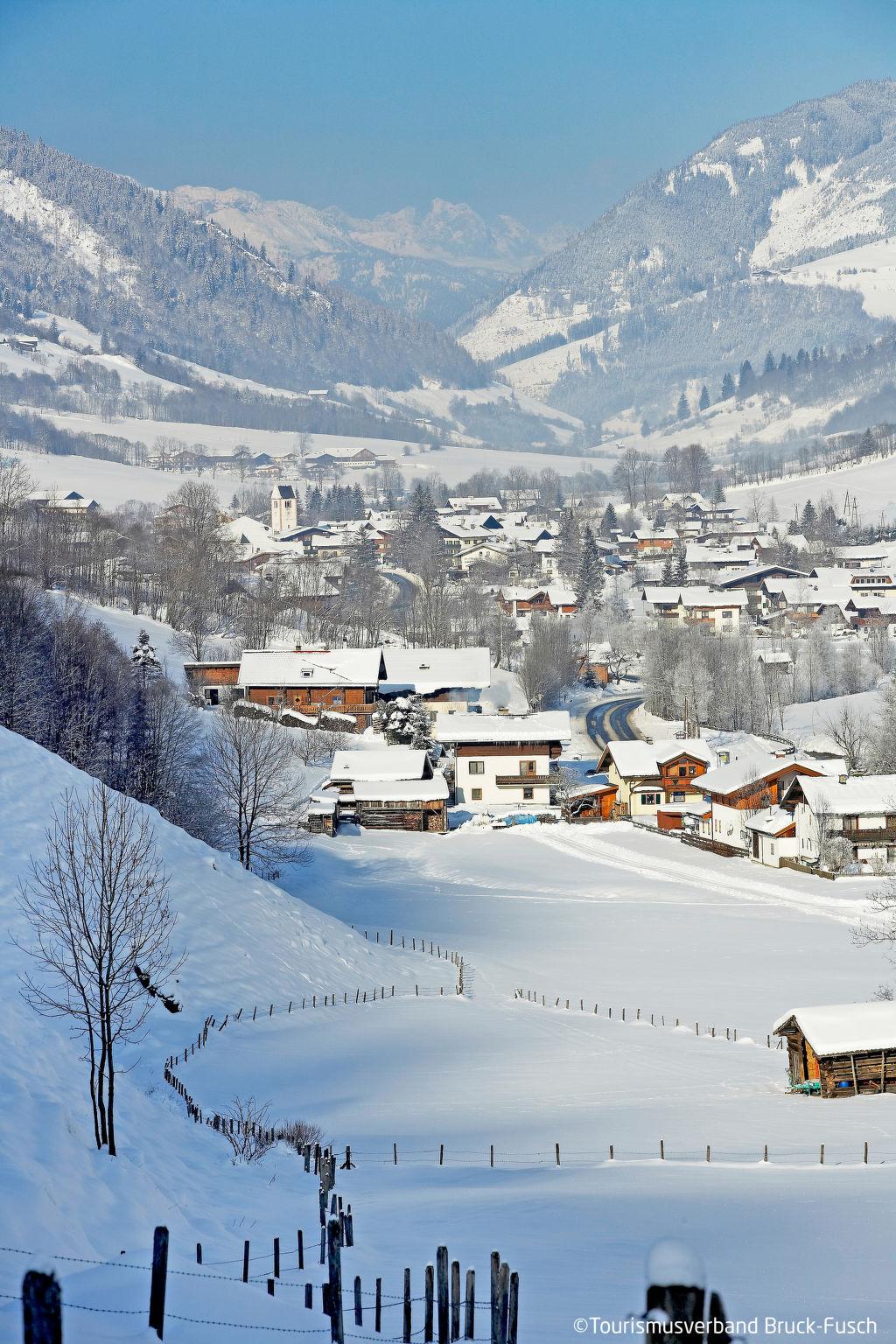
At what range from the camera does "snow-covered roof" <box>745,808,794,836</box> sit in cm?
4172

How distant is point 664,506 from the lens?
175 metres

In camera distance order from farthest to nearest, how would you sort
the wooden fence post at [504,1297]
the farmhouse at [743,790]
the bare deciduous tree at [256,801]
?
1. the farmhouse at [743,790]
2. the bare deciduous tree at [256,801]
3. the wooden fence post at [504,1297]

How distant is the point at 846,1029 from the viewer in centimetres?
1731

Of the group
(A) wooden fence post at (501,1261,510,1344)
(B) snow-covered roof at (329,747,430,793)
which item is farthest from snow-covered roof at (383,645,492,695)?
(A) wooden fence post at (501,1261,510,1344)

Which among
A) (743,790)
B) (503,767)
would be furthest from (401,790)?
(743,790)

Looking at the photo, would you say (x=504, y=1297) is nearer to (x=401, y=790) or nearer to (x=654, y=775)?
(x=401, y=790)

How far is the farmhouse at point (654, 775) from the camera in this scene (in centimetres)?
4912

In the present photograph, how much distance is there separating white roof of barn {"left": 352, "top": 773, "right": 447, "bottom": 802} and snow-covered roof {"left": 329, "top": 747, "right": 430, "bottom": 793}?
27 cm

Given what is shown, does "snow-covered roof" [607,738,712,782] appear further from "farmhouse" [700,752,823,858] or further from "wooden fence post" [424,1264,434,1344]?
"wooden fence post" [424,1264,434,1344]

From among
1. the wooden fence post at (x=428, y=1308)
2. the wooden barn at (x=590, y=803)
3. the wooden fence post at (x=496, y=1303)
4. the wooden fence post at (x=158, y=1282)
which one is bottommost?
the wooden barn at (x=590, y=803)

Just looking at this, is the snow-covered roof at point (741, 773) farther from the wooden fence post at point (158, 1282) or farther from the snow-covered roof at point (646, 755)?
the wooden fence post at point (158, 1282)

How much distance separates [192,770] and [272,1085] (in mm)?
23384

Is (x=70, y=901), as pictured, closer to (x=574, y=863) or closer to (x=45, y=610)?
(x=574, y=863)

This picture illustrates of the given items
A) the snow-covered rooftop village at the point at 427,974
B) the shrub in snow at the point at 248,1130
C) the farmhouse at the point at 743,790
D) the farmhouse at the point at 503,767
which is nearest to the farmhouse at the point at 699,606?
the snow-covered rooftop village at the point at 427,974
